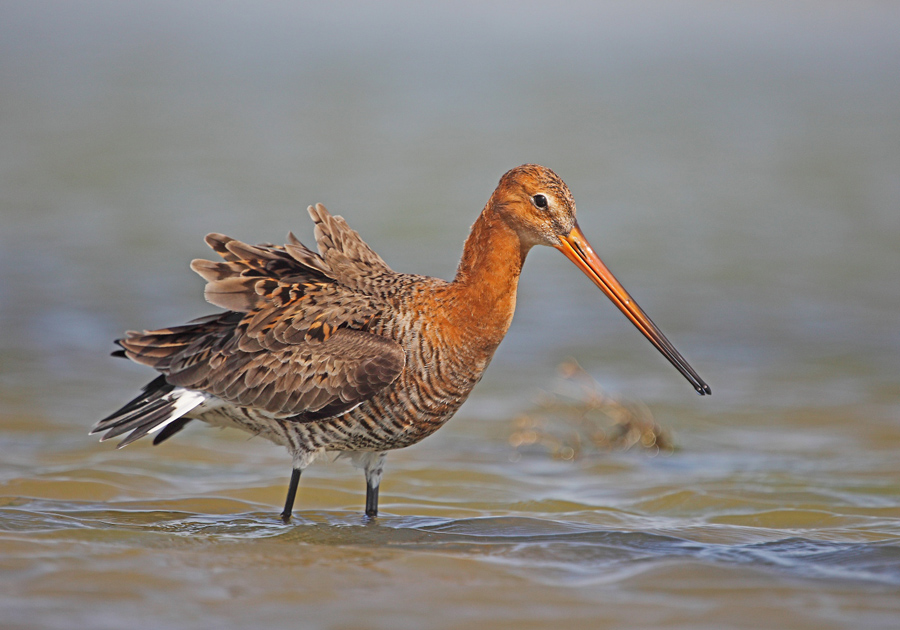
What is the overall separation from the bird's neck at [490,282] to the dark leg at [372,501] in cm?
114

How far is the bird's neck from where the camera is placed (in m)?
6.67

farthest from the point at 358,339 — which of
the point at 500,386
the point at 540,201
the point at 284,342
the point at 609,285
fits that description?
the point at 500,386

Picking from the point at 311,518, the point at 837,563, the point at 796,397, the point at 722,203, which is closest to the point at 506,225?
the point at 311,518

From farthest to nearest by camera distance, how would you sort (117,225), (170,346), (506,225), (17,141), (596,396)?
(17,141) < (117,225) < (596,396) < (170,346) < (506,225)

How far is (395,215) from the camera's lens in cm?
1953

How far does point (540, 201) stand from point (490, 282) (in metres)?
0.54

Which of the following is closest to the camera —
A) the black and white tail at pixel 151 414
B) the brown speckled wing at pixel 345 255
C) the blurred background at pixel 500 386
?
the blurred background at pixel 500 386

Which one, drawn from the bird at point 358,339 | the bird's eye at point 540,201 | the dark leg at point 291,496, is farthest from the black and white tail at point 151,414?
the bird's eye at point 540,201

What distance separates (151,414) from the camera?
6.90 meters

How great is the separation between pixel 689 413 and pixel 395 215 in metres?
10.4

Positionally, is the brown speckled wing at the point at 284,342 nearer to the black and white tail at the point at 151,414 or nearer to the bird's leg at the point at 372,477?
the black and white tail at the point at 151,414

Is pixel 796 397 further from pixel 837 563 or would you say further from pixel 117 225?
pixel 117 225

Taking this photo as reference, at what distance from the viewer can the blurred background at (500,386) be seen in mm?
5586

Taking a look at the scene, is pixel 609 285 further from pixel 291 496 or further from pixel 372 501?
pixel 291 496
